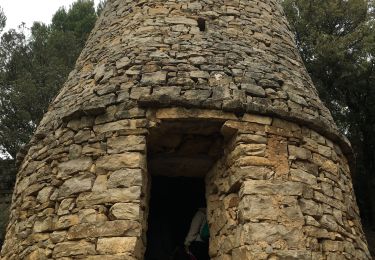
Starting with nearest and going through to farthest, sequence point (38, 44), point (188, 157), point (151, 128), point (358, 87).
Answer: point (151, 128) < point (188, 157) < point (358, 87) < point (38, 44)

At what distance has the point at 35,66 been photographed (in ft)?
43.4

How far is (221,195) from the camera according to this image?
412 centimetres

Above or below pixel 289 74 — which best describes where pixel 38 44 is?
above

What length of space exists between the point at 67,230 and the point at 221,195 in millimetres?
1446

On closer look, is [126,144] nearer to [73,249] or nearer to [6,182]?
[73,249]

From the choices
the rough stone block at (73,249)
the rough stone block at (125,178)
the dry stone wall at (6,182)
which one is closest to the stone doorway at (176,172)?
the rough stone block at (125,178)

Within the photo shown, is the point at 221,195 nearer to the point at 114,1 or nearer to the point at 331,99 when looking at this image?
the point at 114,1

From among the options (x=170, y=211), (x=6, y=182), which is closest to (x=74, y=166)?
(x=170, y=211)

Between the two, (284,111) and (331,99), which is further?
(331,99)

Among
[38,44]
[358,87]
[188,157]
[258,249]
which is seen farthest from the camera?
[38,44]

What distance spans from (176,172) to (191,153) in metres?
0.42

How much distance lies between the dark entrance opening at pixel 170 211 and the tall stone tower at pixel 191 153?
4.56 feet

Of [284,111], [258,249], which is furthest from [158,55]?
[258,249]

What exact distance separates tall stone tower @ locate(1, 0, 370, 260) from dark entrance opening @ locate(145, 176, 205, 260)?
1389 mm
